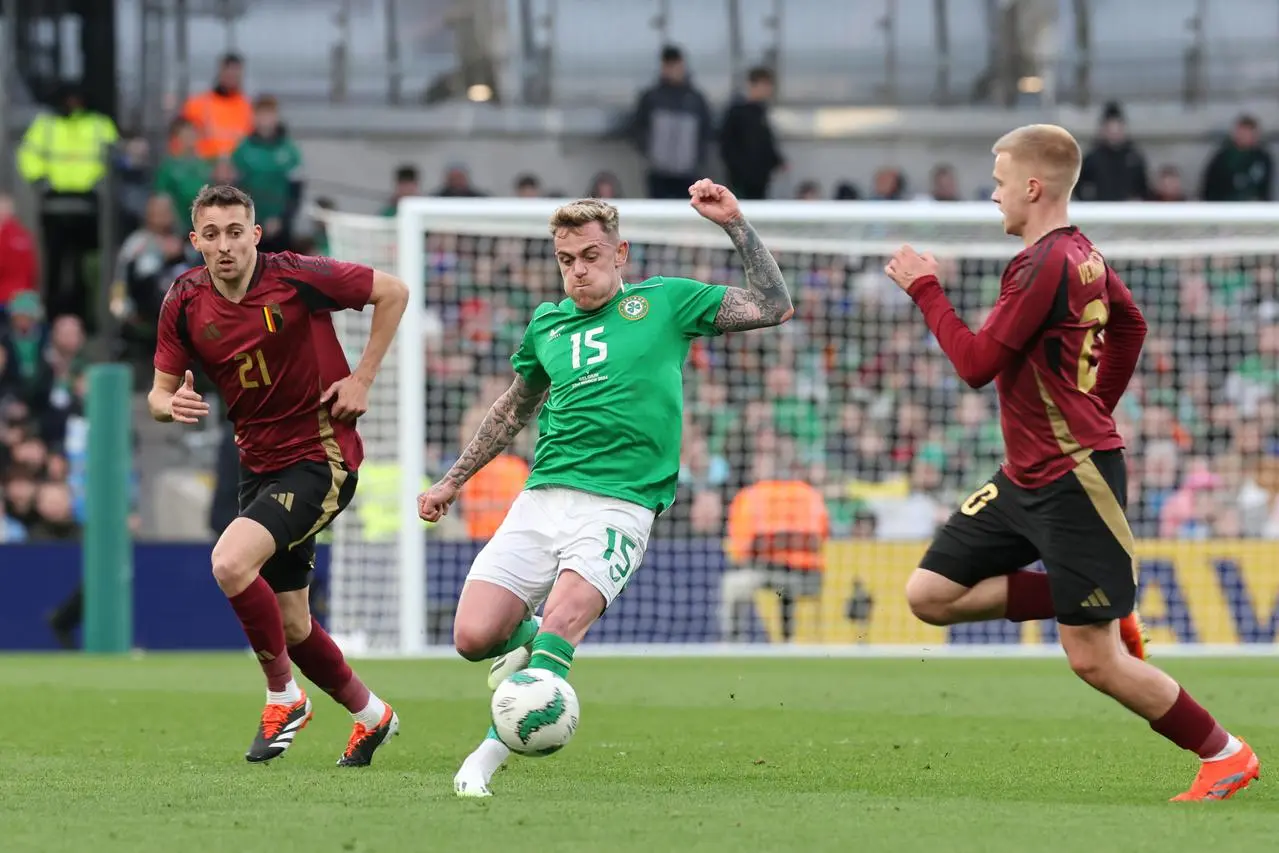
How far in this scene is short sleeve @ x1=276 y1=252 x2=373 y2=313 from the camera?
788cm

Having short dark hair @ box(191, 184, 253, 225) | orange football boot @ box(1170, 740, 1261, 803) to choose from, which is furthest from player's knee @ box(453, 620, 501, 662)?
orange football boot @ box(1170, 740, 1261, 803)

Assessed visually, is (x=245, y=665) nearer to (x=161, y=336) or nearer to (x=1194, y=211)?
(x=161, y=336)

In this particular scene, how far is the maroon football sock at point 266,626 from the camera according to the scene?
7543 millimetres

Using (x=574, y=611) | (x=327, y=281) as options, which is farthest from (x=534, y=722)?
(x=327, y=281)

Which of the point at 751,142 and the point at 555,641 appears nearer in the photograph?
the point at 555,641

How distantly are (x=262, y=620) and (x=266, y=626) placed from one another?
1.1 inches

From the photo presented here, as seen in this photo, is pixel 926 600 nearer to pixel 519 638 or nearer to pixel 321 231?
pixel 519 638

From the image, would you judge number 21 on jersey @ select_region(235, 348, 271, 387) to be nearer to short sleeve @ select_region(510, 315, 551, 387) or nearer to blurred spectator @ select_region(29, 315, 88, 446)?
short sleeve @ select_region(510, 315, 551, 387)

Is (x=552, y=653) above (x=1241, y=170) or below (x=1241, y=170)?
below

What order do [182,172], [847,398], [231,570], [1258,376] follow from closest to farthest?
[231,570]
[1258,376]
[847,398]
[182,172]

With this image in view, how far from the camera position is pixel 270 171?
64.2 ft

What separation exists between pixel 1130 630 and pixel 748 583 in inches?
334

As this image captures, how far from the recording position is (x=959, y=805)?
6.25 meters

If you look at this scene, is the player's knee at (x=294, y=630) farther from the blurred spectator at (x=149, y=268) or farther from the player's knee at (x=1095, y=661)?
the blurred spectator at (x=149, y=268)
